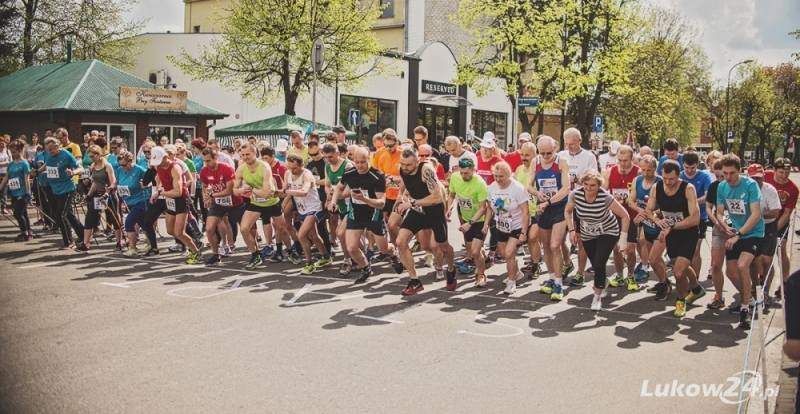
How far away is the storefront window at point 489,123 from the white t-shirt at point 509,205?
115 ft

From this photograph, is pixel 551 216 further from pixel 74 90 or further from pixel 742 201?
pixel 74 90

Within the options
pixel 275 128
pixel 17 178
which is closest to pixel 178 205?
pixel 17 178

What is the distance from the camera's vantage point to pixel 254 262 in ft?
35.3

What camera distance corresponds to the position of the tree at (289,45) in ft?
91.0

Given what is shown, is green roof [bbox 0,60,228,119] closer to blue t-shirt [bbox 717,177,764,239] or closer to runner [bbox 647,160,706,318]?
runner [bbox 647,160,706,318]

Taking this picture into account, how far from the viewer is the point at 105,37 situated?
1359 inches

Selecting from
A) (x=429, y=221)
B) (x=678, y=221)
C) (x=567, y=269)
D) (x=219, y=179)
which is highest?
(x=219, y=179)

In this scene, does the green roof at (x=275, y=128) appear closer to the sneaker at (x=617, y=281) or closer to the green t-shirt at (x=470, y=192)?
the green t-shirt at (x=470, y=192)

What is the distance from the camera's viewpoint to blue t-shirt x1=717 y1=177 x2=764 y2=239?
7.77 meters

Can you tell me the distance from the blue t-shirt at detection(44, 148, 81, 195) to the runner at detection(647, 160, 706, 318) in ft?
31.7

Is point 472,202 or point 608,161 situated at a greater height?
point 608,161

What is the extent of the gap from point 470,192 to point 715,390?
433 cm

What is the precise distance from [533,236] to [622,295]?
1.39 meters

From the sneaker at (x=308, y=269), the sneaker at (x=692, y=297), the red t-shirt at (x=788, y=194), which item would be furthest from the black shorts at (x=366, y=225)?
the red t-shirt at (x=788, y=194)
